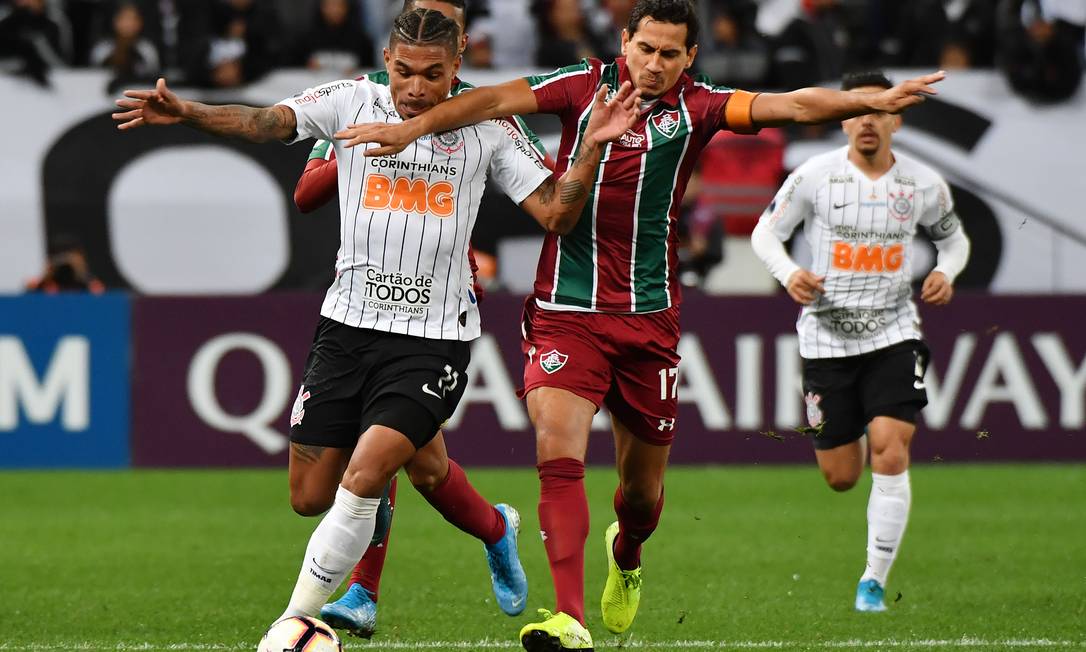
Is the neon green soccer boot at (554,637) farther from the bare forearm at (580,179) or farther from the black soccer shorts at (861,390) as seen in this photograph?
the black soccer shorts at (861,390)

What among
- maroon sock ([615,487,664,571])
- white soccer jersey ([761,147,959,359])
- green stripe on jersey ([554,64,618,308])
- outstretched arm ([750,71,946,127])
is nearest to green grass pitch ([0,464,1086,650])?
maroon sock ([615,487,664,571])

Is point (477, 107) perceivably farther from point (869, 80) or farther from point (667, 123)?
point (869, 80)

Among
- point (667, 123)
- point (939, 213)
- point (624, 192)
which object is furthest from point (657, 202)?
point (939, 213)

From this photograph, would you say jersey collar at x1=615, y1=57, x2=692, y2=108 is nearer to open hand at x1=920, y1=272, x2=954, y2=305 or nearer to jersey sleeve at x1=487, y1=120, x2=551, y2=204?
jersey sleeve at x1=487, y1=120, x2=551, y2=204

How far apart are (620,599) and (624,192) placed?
63.4 inches

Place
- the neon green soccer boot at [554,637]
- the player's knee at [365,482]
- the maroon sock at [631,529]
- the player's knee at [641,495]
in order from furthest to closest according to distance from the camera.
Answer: the maroon sock at [631,529], the player's knee at [641,495], the player's knee at [365,482], the neon green soccer boot at [554,637]

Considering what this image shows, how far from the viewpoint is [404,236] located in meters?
5.99

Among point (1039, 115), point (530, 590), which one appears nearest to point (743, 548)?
point (530, 590)

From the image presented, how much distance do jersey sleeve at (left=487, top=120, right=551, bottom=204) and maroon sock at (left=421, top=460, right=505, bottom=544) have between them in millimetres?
1266

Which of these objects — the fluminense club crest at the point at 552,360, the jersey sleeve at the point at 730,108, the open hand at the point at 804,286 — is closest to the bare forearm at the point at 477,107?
the jersey sleeve at the point at 730,108

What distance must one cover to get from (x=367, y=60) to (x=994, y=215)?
5.60 meters

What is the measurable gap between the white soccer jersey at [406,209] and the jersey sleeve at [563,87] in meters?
0.21

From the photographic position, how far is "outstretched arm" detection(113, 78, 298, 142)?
216 inches

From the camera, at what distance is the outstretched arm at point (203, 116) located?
Result: 5.49 m
